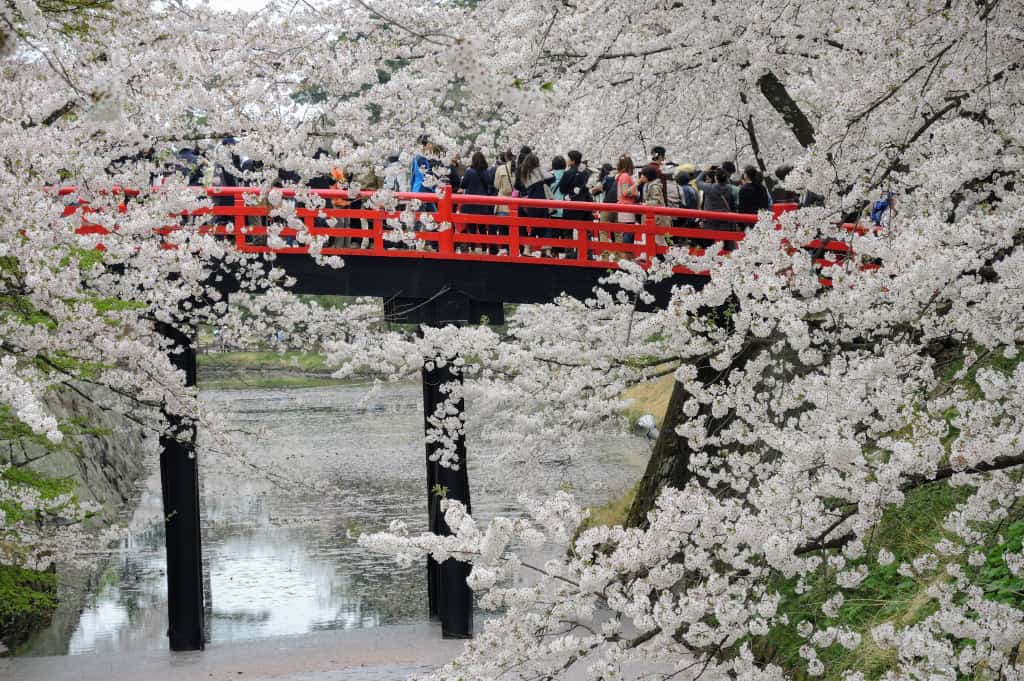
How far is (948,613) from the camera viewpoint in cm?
462

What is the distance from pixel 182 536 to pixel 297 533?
666 cm

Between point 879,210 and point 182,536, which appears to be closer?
point 879,210

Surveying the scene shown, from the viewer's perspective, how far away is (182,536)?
40.4 ft

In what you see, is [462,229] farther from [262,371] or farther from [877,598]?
[262,371]

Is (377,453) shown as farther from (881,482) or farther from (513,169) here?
(881,482)

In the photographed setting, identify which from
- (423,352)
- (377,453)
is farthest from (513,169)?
(377,453)

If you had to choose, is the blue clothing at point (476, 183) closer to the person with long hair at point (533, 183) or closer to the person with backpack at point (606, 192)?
the person with long hair at point (533, 183)

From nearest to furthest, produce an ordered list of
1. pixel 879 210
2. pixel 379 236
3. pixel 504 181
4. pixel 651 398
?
pixel 879 210, pixel 379 236, pixel 504 181, pixel 651 398

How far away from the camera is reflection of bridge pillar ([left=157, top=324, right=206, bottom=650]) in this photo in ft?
40.3

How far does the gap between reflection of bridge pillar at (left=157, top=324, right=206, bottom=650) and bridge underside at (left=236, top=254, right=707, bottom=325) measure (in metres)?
1.46

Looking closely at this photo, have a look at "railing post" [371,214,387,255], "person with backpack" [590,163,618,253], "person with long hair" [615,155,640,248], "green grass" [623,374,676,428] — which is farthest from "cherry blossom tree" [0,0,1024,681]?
"green grass" [623,374,676,428]

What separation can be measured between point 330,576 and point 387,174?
237 inches

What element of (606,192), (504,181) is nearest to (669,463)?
(606,192)

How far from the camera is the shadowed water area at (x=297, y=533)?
13859mm
